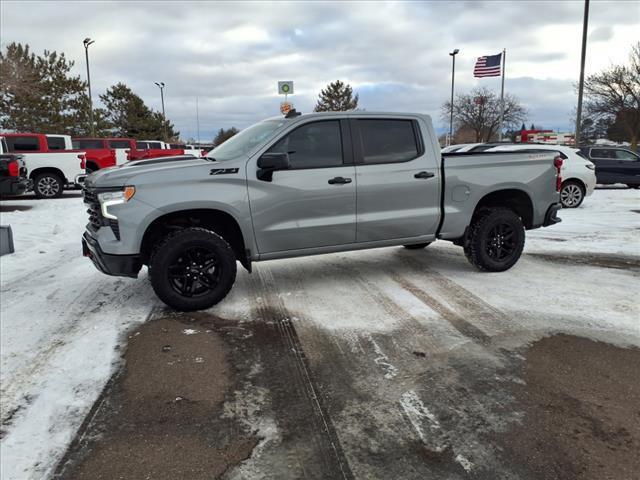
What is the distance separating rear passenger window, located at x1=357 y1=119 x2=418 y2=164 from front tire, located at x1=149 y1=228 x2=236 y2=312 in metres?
1.86

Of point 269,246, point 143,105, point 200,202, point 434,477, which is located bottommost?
point 434,477

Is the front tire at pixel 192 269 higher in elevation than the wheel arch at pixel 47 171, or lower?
lower

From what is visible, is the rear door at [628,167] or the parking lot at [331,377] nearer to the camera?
the parking lot at [331,377]

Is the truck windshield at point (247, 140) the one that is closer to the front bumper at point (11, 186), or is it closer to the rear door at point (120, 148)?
the front bumper at point (11, 186)

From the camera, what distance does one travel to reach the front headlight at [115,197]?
4465mm

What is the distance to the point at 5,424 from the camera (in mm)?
2959

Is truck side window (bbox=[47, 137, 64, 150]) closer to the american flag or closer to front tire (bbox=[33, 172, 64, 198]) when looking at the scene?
front tire (bbox=[33, 172, 64, 198])

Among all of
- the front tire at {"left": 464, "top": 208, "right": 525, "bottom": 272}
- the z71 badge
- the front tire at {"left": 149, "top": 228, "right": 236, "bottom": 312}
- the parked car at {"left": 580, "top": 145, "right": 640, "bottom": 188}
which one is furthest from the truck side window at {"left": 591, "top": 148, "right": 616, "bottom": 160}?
the front tire at {"left": 149, "top": 228, "right": 236, "bottom": 312}

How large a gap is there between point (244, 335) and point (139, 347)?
85 cm

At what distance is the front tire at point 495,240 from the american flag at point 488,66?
84.9 feet

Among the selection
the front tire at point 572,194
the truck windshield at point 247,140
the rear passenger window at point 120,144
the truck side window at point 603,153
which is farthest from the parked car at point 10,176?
the truck side window at point 603,153

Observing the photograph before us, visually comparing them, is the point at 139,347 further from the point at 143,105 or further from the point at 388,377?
the point at 143,105

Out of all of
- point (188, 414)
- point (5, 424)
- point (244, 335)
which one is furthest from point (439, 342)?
point (5, 424)

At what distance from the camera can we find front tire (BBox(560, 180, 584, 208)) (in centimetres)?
1219
